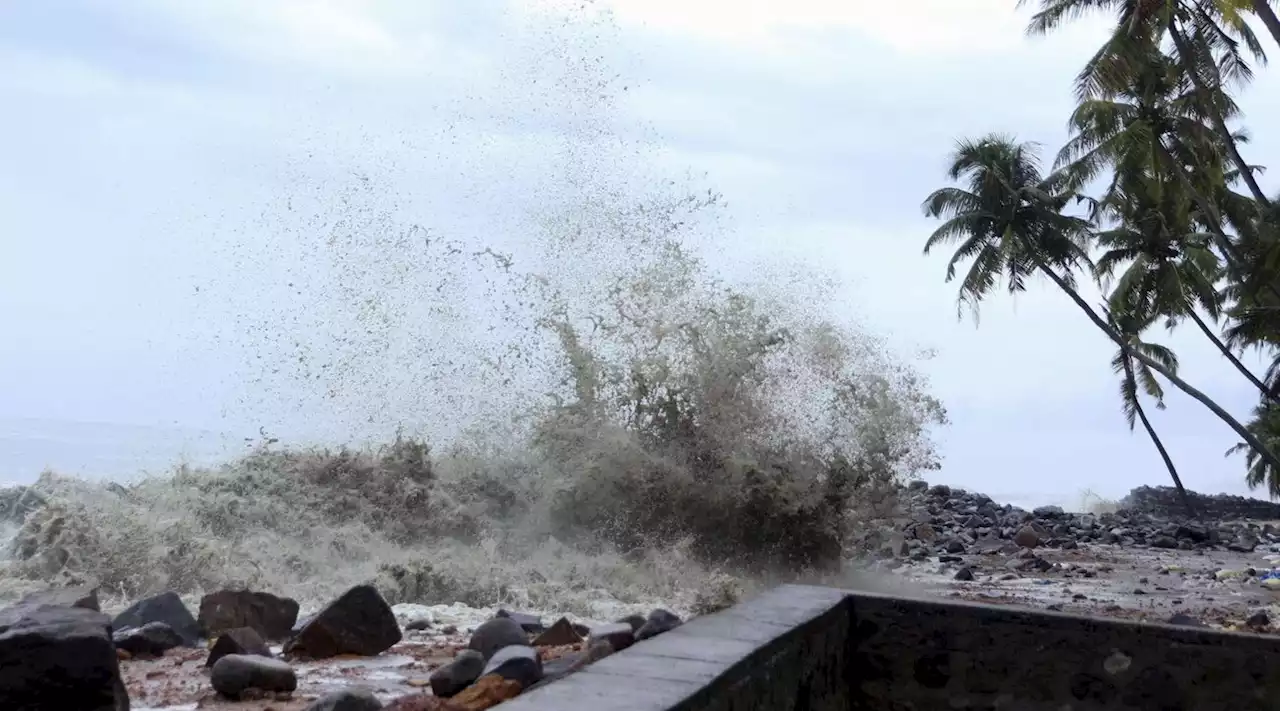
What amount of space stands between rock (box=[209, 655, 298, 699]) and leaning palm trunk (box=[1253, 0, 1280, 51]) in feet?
56.3

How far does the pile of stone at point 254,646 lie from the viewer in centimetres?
350

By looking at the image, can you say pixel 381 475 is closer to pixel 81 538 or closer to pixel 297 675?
pixel 81 538

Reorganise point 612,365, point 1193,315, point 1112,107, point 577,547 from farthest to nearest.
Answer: point 1193,315 → point 1112,107 → point 612,365 → point 577,547

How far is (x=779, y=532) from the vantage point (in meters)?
9.74

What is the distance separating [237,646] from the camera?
4.73 m

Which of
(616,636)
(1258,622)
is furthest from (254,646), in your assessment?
(1258,622)

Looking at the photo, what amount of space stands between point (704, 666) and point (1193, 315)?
2968 cm

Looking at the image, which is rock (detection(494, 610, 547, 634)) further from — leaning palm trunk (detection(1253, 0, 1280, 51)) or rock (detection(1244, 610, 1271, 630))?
leaning palm trunk (detection(1253, 0, 1280, 51))

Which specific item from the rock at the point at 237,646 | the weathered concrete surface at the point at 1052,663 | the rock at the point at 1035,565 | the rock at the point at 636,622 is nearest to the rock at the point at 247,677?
the rock at the point at 237,646

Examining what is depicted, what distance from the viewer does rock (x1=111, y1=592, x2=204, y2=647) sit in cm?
545

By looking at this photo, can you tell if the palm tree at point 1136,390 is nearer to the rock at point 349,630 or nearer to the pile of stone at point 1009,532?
the pile of stone at point 1009,532

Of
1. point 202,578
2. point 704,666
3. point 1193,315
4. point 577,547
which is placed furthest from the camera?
point 1193,315

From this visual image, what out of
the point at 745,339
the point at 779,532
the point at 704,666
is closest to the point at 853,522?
the point at 779,532

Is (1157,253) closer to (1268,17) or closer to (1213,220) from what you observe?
(1213,220)
